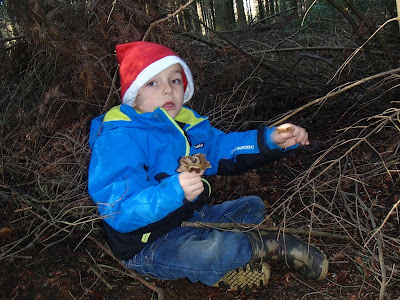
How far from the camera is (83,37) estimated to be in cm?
261

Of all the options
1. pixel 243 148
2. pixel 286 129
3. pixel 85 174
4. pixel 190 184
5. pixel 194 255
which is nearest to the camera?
pixel 190 184

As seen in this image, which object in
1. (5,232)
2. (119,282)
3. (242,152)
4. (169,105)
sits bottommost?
(119,282)

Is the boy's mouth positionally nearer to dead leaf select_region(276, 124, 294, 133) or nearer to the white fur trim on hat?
the white fur trim on hat

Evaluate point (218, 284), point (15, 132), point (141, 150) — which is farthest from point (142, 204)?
point (15, 132)

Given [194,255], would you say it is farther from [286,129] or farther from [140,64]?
[140,64]

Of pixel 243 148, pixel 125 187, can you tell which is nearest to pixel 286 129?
pixel 243 148

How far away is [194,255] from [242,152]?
29.0 inches

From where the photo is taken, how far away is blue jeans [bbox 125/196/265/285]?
6.38ft

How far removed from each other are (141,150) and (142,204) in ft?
1.28

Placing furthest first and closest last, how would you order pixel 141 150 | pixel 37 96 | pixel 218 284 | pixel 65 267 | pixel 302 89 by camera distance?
pixel 302 89 < pixel 37 96 < pixel 65 267 < pixel 218 284 < pixel 141 150

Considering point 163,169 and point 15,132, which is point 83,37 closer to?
point 15,132

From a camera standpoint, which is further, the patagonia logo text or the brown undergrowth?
the patagonia logo text

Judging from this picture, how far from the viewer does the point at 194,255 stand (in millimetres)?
1952

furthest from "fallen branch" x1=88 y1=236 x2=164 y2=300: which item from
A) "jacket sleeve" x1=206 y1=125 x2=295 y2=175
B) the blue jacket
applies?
"jacket sleeve" x1=206 y1=125 x2=295 y2=175
